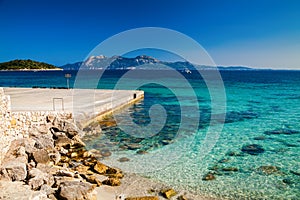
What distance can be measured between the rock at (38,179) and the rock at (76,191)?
24.8 inches

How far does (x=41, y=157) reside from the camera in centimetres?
852

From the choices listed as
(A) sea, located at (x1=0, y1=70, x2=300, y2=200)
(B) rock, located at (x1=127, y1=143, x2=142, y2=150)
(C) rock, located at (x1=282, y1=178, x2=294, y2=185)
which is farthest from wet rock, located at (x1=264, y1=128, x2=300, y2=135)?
(B) rock, located at (x1=127, y1=143, x2=142, y2=150)

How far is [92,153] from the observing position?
1016 centimetres

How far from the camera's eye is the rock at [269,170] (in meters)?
8.58

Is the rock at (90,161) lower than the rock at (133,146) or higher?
higher

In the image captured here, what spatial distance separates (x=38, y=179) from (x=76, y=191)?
128cm

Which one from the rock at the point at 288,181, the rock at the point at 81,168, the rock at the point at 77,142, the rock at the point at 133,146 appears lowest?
the rock at the point at 288,181

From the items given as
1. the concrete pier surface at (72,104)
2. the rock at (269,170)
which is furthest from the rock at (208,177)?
the concrete pier surface at (72,104)

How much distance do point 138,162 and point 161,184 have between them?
1813mm

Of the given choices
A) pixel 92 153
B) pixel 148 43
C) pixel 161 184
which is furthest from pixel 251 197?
pixel 148 43

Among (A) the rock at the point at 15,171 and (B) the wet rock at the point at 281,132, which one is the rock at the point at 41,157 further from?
(B) the wet rock at the point at 281,132

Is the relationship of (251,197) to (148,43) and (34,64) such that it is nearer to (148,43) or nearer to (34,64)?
(148,43)

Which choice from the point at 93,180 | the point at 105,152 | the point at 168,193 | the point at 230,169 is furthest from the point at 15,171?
the point at 230,169

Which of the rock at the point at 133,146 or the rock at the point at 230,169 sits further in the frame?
the rock at the point at 133,146
